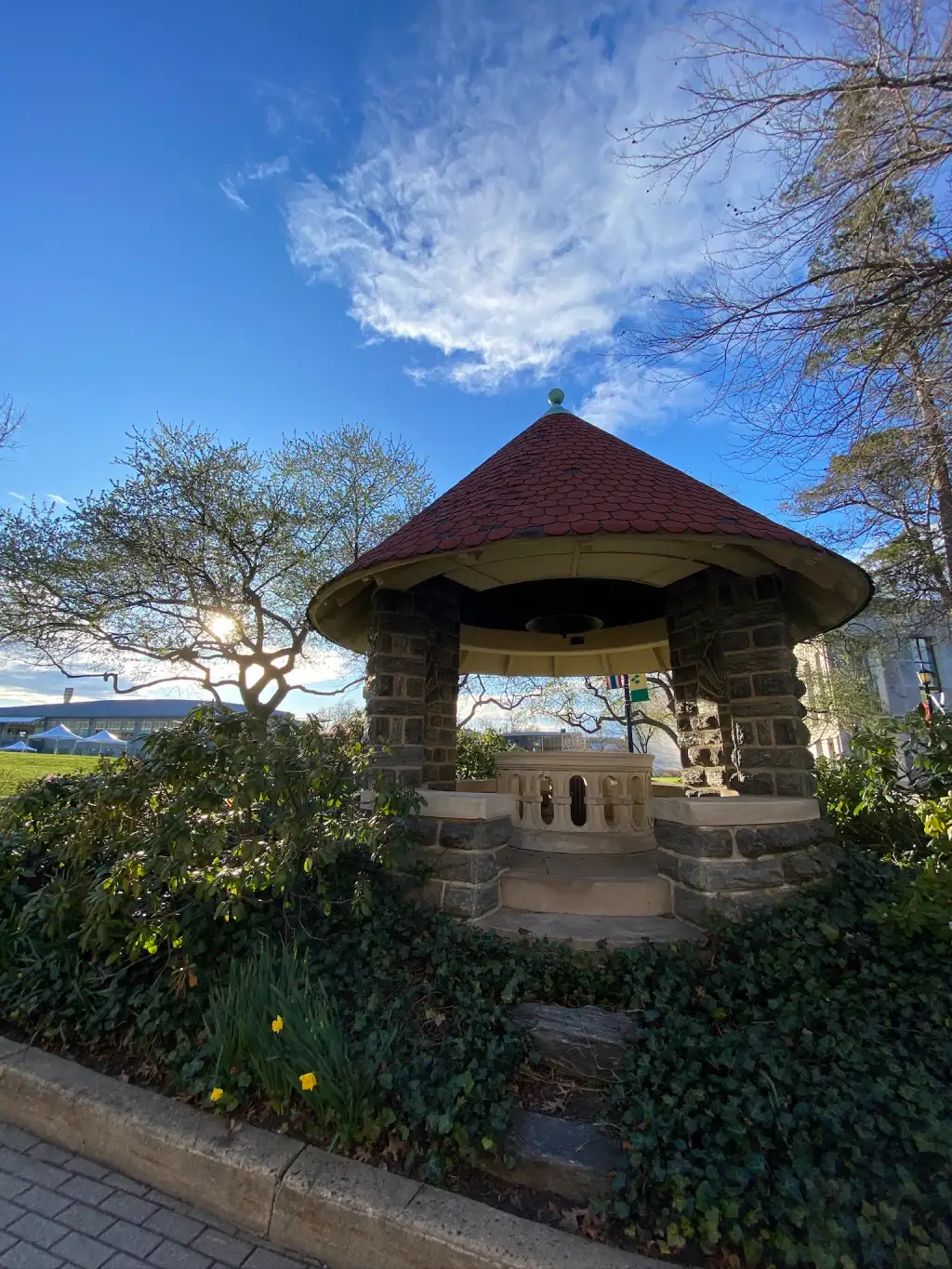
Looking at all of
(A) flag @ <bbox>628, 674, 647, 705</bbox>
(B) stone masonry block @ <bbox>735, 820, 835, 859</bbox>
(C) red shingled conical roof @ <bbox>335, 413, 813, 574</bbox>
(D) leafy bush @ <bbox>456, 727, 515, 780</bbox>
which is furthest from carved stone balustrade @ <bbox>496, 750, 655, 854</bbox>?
(A) flag @ <bbox>628, 674, 647, 705</bbox>

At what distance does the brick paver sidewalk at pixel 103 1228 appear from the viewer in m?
1.71

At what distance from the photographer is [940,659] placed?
19078mm

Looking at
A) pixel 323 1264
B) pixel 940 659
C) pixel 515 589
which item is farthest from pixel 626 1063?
pixel 940 659

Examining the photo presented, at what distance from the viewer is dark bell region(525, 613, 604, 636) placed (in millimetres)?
5500

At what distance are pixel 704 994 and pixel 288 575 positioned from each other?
13191 millimetres

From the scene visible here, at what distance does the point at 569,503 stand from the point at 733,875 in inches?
96.3

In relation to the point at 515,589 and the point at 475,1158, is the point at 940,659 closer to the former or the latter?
the point at 515,589

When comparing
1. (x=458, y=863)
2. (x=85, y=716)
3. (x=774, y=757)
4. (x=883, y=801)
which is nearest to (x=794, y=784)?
(x=774, y=757)

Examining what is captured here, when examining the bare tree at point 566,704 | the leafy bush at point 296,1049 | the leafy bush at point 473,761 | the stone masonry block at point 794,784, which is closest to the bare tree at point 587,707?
the bare tree at point 566,704

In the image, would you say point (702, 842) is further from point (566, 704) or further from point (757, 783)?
point (566, 704)

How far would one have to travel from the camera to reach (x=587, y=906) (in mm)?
3377

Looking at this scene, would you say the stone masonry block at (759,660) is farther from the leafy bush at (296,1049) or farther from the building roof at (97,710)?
the building roof at (97,710)

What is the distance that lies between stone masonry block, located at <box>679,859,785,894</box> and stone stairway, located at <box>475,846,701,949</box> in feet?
0.92

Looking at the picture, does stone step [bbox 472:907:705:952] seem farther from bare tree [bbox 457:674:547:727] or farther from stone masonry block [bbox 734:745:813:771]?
bare tree [bbox 457:674:547:727]
